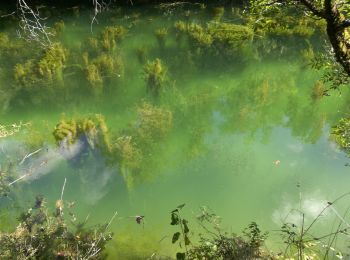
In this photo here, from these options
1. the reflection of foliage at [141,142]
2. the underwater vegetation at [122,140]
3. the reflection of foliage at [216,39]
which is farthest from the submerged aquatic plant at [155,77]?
the reflection of foliage at [216,39]

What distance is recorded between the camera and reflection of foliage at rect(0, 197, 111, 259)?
3461 mm

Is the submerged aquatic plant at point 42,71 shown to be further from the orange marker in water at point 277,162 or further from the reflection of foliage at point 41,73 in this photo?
the orange marker in water at point 277,162

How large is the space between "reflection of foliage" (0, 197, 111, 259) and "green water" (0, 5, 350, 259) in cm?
30

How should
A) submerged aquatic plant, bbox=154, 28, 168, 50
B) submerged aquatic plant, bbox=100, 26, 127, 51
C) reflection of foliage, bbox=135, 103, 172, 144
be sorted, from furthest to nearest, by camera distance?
submerged aquatic plant, bbox=154, 28, 168, 50 → submerged aquatic plant, bbox=100, 26, 127, 51 → reflection of foliage, bbox=135, 103, 172, 144

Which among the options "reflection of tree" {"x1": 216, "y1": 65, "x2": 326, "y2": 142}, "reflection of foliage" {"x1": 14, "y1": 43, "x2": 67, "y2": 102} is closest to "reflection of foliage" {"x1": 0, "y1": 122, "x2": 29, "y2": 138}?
"reflection of foliage" {"x1": 14, "y1": 43, "x2": 67, "y2": 102}

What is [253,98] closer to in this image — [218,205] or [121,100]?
[121,100]

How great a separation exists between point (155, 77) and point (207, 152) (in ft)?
7.74

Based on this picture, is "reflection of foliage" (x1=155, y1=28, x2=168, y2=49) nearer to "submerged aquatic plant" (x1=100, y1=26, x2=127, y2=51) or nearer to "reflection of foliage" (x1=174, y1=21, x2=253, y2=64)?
"reflection of foliage" (x1=174, y1=21, x2=253, y2=64)

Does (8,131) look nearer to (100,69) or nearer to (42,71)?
(42,71)

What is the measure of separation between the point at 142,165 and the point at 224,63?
386 centimetres

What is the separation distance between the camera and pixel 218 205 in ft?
15.7

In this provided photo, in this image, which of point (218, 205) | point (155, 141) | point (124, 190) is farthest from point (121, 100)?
point (218, 205)

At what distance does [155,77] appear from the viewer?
297 inches

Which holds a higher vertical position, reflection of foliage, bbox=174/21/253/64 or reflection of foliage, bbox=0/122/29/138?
reflection of foliage, bbox=0/122/29/138
